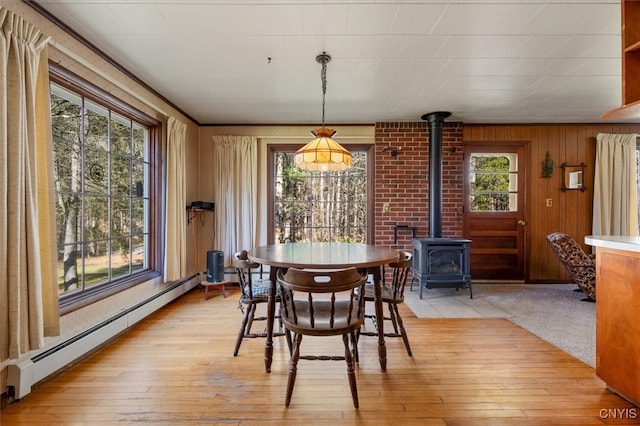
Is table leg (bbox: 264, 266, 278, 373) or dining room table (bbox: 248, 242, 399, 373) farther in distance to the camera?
table leg (bbox: 264, 266, 278, 373)

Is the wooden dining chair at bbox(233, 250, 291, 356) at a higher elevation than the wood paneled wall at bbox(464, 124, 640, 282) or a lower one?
lower

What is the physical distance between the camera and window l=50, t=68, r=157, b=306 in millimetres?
2367

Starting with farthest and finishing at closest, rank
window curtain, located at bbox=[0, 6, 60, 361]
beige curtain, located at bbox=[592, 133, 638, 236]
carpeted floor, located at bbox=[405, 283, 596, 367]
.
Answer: beige curtain, located at bbox=[592, 133, 638, 236] < carpeted floor, located at bbox=[405, 283, 596, 367] < window curtain, located at bbox=[0, 6, 60, 361]

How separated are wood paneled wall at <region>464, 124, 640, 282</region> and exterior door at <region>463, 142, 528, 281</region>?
0.43ft

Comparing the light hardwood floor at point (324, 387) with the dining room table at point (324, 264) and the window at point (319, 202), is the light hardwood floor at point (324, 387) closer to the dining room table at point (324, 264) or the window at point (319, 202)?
the dining room table at point (324, 264)

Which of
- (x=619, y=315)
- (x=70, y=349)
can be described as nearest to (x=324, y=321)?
(x=619, y=315)

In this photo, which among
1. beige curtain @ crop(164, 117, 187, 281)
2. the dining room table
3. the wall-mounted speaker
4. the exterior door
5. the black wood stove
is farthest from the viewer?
the exterior door

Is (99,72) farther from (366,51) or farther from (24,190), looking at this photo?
(366,51)

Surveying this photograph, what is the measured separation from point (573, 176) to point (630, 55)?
130 inches

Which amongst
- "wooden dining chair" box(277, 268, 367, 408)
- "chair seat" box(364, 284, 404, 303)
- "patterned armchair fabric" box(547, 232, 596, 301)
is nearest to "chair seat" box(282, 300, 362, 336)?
"wooden dining chair" box(277, 268, 367, 408)

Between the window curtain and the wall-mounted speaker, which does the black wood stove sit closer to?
the wall-mounted speaker

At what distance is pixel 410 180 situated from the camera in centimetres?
444

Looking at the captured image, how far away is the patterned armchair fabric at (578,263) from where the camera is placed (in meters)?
3.59

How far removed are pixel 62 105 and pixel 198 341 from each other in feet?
6.96
